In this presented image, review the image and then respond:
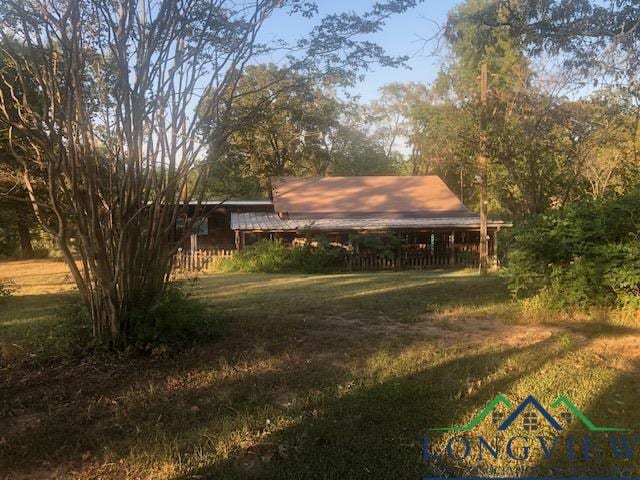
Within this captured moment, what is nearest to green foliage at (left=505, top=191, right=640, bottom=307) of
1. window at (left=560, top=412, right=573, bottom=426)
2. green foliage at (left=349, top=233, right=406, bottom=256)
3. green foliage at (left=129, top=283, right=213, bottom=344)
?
window at (left=560, top=412, right=573, bottom=426)

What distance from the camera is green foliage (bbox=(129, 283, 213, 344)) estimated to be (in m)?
6.10

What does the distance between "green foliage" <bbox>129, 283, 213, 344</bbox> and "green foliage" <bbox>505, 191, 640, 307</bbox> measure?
5.35 metres

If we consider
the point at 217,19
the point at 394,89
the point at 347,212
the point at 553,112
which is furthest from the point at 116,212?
the point at 394,89

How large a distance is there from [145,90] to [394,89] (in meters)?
44.2

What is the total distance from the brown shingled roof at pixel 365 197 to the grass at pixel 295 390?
17.9m

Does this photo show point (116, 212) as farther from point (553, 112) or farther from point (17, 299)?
point (553, 112)

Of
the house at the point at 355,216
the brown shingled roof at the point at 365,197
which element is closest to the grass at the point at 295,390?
the house at the point at 355,216

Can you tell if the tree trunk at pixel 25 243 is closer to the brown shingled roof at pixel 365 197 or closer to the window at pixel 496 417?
the brown shingled roof at pixel 365 197

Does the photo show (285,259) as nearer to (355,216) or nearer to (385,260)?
(385,260)

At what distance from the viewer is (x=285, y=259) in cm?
2214

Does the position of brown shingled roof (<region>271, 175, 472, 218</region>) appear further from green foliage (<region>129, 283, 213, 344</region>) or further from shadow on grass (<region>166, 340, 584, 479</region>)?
shadow on grass (<region>166, 340, 584, 479</region>)

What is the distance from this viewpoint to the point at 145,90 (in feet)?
20.0

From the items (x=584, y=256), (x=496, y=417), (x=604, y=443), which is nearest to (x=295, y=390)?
(x=496, y=417)

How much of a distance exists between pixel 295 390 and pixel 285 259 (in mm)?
17233
